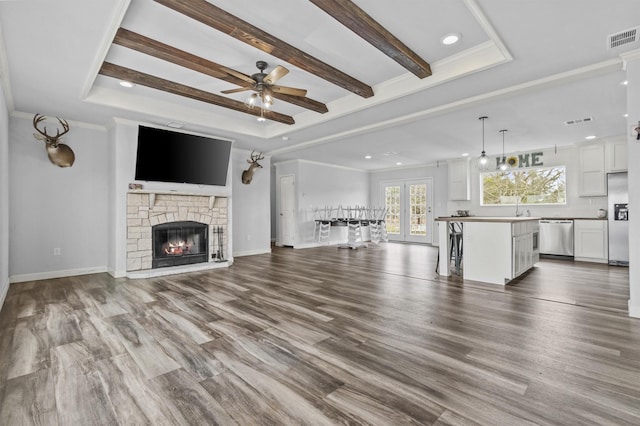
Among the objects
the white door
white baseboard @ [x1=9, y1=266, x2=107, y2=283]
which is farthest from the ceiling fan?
the white door

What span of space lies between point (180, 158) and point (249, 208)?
6.91ft

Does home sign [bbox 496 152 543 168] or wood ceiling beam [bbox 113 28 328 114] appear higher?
wood ceiling beam [bbox 113 28 328 114]

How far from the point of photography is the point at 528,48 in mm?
2809

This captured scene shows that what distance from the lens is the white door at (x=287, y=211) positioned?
859 centimetres

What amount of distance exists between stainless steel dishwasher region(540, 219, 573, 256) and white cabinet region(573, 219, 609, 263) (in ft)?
0.34

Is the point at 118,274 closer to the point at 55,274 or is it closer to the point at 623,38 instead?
the point at 55,274

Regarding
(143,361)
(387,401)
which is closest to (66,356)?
(143,361)

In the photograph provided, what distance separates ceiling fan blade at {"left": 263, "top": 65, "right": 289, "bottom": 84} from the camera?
310 cm

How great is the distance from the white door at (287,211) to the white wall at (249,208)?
4.14 feet

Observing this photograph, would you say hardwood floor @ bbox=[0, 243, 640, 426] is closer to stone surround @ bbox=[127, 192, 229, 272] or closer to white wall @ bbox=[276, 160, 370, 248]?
stone surround @ bbox=[127, 192, 229, 272]

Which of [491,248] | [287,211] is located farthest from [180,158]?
[491,248]

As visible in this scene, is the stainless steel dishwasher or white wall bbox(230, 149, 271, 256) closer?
the stainless steel dishwasher

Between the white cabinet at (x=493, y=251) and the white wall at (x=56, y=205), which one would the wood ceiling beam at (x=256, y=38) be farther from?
the white wall at (x=56, y=205)

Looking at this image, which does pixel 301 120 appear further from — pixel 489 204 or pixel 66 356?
pixel 489 204
